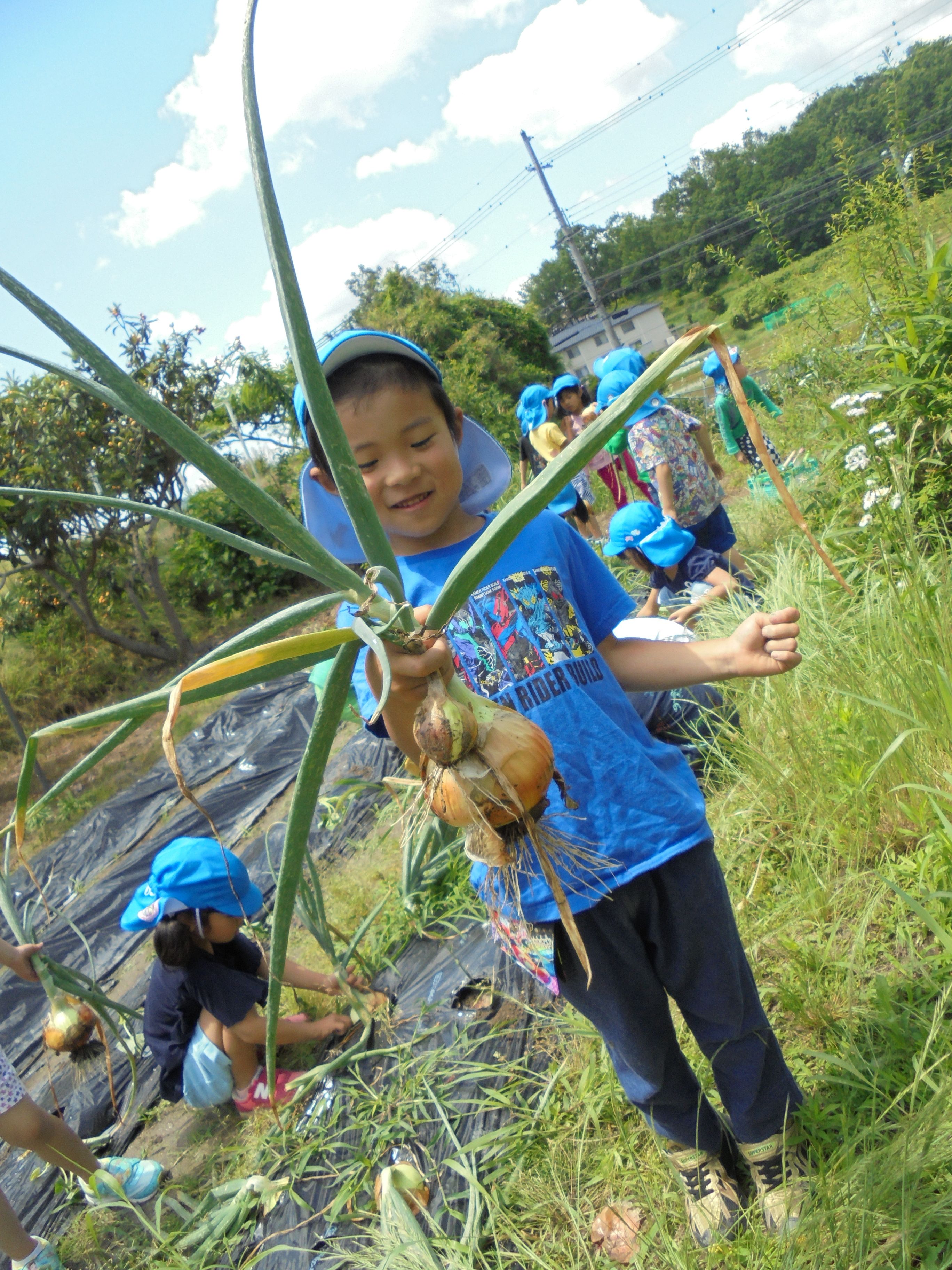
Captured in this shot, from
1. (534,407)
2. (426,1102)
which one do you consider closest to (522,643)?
(426,1102)

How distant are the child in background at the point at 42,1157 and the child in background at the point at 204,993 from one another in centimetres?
25

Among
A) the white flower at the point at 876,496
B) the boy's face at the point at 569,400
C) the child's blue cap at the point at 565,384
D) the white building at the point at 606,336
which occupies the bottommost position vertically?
the white flower at the point at 876,496

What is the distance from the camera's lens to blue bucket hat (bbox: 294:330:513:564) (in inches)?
42.6

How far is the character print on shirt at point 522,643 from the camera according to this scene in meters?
1.13

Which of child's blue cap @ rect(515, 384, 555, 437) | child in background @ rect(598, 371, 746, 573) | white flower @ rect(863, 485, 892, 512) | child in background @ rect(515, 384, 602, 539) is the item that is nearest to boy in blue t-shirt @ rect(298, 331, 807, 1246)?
white flower @ rect(863, 485, 892, 512)

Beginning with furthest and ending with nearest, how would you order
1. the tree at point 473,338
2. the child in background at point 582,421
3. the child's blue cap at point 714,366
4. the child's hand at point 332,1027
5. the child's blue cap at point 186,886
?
the tree at point 473,338 < the child in background at point 582,421 < the child's blue cap at point 714,366 < the child's hand at point 332,1027 < the child's blue cap at point 186,886

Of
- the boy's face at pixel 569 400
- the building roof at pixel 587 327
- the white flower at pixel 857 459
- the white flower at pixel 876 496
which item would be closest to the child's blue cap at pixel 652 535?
the white flower at pixel 857 459

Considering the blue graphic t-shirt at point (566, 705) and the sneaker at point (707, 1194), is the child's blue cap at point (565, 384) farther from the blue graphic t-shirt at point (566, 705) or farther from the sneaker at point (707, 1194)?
the sneaker at point (707, 1194)

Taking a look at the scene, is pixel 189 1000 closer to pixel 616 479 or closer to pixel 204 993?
pixel 204 993

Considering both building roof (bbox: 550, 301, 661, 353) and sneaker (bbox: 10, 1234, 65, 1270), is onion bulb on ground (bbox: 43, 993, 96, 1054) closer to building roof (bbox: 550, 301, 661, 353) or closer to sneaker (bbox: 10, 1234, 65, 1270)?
sneaker (bbox: 10, 1234, 65, 1270)

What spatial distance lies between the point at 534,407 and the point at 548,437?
1.35ft

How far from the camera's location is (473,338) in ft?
61.7

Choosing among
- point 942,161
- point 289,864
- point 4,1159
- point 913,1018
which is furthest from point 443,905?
point 942,161

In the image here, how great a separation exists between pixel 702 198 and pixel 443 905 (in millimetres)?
38190
